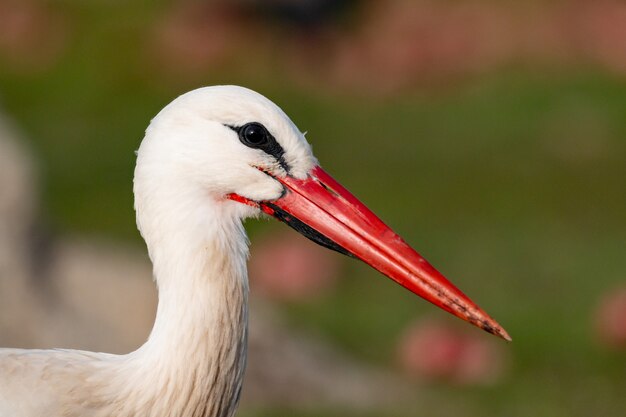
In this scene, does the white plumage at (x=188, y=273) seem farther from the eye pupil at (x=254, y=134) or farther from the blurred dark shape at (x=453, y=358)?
the blurred dark shape at (x=453, y=358)

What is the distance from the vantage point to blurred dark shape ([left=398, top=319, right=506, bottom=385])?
10672 millimetres

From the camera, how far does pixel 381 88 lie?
1759 cm

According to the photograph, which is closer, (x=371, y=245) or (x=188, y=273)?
(x=188, y=273)

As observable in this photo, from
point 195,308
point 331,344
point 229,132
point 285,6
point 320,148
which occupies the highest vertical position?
point 285,6

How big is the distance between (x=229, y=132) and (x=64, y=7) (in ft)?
51.2

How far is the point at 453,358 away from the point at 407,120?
6.56 metres

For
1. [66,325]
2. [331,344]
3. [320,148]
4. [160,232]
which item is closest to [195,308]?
[160,232]

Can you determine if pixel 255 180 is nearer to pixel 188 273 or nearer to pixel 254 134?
pixel 254 134

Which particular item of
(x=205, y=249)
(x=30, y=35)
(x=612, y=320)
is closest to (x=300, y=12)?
(x=30, y=35)

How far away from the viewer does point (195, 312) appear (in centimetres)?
428

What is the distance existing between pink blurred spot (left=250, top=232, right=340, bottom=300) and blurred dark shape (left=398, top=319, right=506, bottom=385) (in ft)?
5.98

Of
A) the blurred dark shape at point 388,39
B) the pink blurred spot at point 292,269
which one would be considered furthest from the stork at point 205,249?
the blurred dark shape at point 388,39

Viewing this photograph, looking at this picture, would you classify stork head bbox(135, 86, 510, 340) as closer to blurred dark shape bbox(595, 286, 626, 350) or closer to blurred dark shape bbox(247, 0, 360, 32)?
blurred dark shape bbox(595, 286, 626, 350)

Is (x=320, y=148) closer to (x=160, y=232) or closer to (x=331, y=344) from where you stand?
(x=331, y=344)
